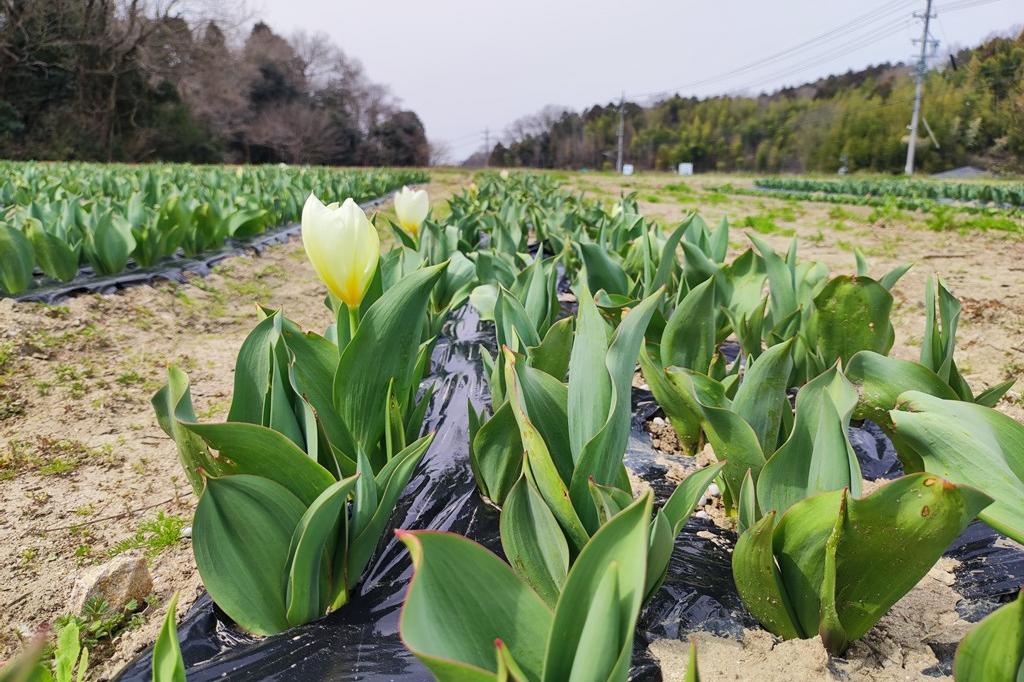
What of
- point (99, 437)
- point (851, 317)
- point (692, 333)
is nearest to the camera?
point (692, 333)

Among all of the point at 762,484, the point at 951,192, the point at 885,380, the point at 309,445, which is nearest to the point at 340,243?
the point at 309,445

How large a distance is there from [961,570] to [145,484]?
2.14 metres

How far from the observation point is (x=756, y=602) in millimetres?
1169

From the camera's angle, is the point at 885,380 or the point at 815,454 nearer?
the point at 815,454

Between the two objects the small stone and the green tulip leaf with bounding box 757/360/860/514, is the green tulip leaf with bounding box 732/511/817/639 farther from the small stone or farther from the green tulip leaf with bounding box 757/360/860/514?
the small stone

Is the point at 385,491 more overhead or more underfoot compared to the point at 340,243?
more underfoot

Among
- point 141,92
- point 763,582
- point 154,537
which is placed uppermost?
point 141,92

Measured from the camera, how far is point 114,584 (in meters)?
1.41

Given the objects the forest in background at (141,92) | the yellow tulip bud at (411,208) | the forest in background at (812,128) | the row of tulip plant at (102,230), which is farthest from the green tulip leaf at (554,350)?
the forest in background at (812,128)

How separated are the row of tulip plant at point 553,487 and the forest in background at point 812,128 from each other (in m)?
47.1

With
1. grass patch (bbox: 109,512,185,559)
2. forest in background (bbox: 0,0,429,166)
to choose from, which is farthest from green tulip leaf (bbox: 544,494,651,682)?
forest in background (bbox: 0,0,429,166)

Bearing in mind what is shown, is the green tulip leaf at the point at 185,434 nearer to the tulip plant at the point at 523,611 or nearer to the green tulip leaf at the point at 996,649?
the tulip plant at the point at 523,611

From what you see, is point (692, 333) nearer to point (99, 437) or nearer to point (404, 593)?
point (404, 593)

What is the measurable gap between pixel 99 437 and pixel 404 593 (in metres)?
1.63
